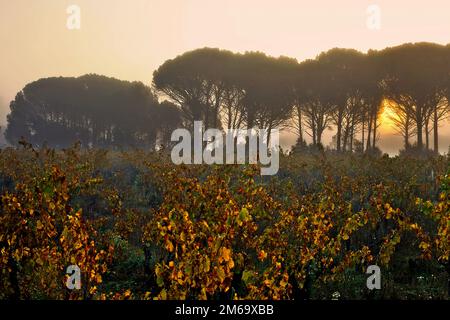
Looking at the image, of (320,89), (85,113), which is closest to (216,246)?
(320,89)

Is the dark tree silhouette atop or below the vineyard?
atop

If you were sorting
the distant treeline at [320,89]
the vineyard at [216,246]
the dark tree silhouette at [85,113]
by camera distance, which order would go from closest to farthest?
the vineyard at [216,246] < the distant treeline at [320,89] < the dark tree silhouette at [85,113]

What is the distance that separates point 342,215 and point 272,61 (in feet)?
141

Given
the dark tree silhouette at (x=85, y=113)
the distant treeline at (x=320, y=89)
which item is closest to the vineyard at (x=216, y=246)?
the distant treeline at (x=320, y=89)

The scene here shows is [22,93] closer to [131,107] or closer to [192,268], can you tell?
[131,107]

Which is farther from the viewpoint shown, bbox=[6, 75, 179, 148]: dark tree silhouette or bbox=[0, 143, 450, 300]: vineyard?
bbox=[6, 75, 179, 148]: dark tree silhouette

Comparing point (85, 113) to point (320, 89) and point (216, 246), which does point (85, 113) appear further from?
point (216, 246)

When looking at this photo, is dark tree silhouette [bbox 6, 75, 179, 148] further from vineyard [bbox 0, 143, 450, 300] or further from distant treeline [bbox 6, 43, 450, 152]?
vineyard [bbox 0, 143, 450, 300]

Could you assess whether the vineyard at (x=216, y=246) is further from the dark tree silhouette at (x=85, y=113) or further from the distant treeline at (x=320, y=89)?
the dark tree silhouette at (x=85, y=113)

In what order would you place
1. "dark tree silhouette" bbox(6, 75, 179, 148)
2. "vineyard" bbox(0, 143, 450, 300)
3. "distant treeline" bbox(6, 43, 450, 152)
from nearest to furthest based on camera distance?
"vineyard" bbox(0, 143, 450, 300) < "distant treeline" bbox(6, 43, 450, 152) < "dark tree silhouette" bbox(6, 75, 179, 148)

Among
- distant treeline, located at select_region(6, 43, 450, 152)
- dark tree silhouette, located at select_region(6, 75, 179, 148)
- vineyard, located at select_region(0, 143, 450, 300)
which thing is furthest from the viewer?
dark tree silhouette, located at select_region(6, 75, 179, 148)

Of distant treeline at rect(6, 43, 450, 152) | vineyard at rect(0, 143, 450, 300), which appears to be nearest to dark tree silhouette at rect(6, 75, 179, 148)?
distant treeline at rect(6, 43, 450, 152)

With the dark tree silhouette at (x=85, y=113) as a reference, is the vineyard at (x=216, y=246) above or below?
below
